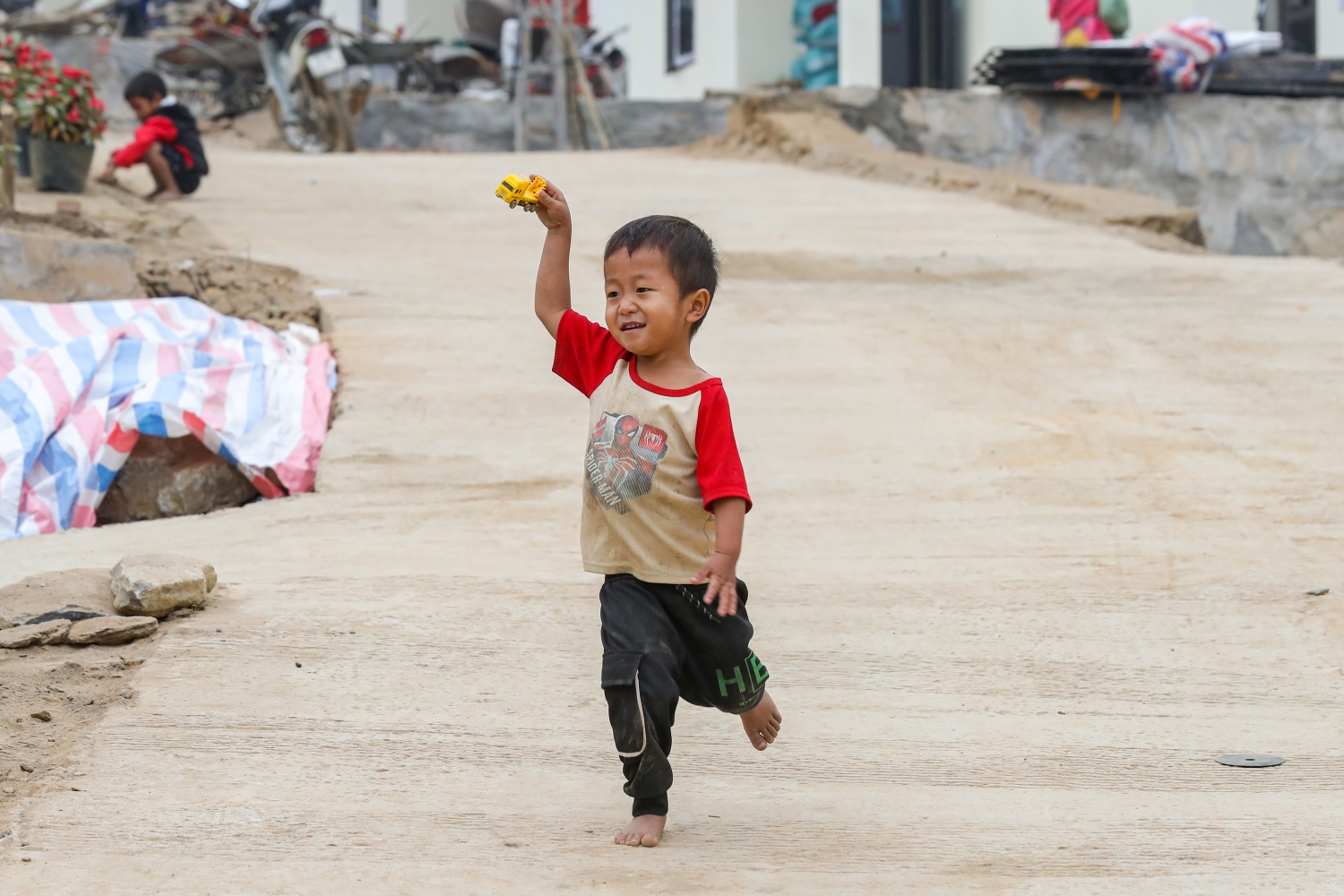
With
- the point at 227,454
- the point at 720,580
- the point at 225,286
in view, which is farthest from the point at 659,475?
the point at 225,286

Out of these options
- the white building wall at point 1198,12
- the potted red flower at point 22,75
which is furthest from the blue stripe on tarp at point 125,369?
the white building wall at point 1198,12

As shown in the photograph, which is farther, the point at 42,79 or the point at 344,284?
the point at 42,79

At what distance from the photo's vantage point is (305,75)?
56.6ft

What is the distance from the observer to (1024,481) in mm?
5438

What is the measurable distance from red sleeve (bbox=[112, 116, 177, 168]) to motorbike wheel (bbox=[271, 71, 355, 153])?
6.76 metres

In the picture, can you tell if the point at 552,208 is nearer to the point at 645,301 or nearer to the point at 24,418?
the point at 645,301

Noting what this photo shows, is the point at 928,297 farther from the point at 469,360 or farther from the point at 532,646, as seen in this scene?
the point at 532,646

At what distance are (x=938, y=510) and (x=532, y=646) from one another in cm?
190

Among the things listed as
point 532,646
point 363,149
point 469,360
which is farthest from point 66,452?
point 363,149

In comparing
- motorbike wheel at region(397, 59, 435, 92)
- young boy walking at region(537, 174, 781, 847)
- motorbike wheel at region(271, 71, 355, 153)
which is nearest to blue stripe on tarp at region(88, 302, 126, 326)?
young boy walking at region(537, 174, 781, 847)

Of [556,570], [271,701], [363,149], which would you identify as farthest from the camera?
[363,149]

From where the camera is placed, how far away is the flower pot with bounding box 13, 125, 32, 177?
9.52 metres

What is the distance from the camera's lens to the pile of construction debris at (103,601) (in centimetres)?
355

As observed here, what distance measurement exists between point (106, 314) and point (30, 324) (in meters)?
0.35
